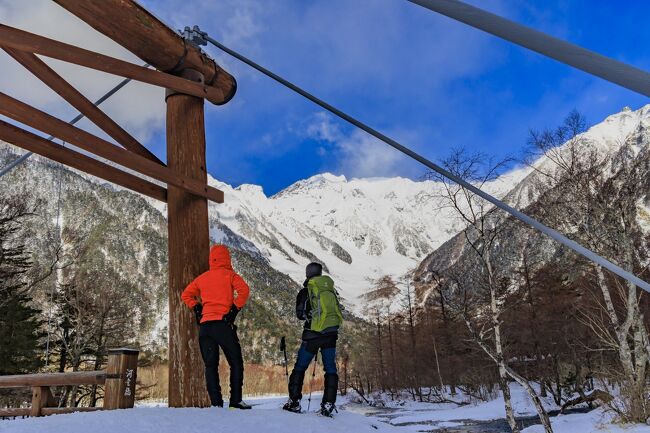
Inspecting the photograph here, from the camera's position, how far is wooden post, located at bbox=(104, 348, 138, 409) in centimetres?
445

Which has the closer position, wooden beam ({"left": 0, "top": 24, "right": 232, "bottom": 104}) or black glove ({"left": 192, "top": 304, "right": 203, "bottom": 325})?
wooden beam ({"left": 0, "top": 24, "right": 232, "bottom": 104})

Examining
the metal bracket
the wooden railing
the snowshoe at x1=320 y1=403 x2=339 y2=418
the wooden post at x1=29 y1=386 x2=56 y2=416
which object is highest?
the metal bracket

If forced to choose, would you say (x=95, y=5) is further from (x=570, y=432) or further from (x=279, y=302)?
(x=279, y=302)

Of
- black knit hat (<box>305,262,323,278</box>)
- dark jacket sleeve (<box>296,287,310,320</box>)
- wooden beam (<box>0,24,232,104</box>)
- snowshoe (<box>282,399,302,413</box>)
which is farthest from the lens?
black knit hat (<box>305,262,323,278</box>)

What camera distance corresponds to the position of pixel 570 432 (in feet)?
50.9

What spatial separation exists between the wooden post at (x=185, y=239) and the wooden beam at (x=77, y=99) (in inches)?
12.0

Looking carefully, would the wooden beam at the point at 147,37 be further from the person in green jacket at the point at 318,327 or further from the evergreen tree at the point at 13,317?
the evergreen tree at the point at 13,317

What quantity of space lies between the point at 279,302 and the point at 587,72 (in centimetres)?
15094

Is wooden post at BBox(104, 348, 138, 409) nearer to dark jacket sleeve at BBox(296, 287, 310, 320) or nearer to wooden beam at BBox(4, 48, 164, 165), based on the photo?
dark jacket sleeve at BBox(296, 287, 310, 320)

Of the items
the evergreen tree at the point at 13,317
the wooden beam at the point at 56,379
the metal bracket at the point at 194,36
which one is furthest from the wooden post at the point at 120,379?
the evergreen tree at the point at 13,317

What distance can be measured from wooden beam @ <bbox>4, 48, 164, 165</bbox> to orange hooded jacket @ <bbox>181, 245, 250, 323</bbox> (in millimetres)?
1048

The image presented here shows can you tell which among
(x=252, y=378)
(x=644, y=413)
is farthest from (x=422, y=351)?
(x=252, y=378)

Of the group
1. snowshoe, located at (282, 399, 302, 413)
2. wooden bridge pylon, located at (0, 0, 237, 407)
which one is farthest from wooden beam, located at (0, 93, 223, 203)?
snowshoe, located at (282, 399, 302, 413)

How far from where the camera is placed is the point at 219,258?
4.44m
